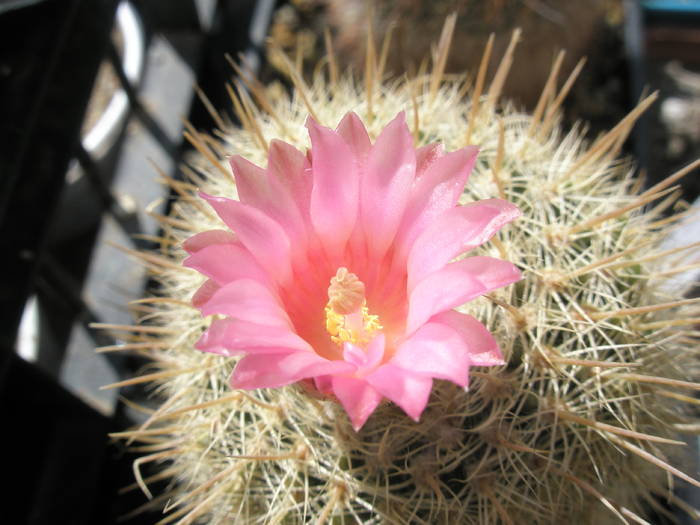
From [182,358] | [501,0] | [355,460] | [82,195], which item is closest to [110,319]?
[82,195]

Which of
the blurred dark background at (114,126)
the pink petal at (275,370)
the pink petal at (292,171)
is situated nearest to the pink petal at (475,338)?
the pink petal at (275,370)

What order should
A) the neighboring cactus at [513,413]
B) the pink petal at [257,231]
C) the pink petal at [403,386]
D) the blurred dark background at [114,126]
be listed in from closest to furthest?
1. the pink petal at [403,386]
2. the pink petal at [257,231]
3. the neighboring cactus at [513,413]
4. the blurred dark background at [114,126]

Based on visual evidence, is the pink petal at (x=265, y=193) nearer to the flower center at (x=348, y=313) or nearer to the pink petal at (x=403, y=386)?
the flower center at (x=348, y=313)

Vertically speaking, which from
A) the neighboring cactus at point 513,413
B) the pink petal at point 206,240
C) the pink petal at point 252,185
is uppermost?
the pink petal at point 252,185

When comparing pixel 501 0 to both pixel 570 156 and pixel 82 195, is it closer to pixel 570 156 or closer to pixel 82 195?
pixel 570 156

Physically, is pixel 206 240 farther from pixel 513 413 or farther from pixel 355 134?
pixel 513 413

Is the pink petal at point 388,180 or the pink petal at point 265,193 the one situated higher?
the pink petal at point 265,193
